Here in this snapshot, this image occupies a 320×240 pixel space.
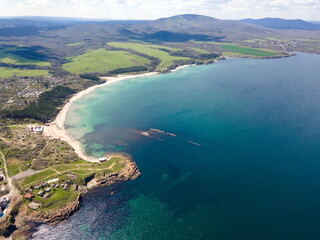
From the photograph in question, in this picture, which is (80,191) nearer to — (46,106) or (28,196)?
(28,196)

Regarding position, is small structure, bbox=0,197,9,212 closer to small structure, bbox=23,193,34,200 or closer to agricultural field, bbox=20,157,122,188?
small structure, bbox=23,193,34,200

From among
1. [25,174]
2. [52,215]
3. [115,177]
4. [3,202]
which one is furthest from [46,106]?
[52,215]

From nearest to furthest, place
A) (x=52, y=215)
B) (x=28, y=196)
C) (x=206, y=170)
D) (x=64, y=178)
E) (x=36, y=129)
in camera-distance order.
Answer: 1. (x=52, y=215)
2. (x=28, y=196)
3. (x=64, y=178)
4. (x=206, y=170)
5. (x=36, y=129)

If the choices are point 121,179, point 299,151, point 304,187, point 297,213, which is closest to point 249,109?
point 299,151

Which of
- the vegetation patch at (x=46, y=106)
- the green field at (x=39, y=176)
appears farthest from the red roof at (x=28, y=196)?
the vegetation patch at (x=46, y=106)

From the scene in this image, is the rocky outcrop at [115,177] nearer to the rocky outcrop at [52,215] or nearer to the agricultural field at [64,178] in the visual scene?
the agricultural field at [64,178]
